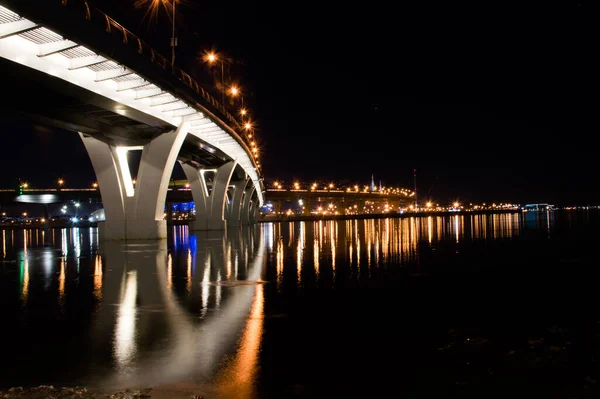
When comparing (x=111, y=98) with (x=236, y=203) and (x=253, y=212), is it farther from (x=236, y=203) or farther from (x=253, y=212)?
(x=253, y=212)

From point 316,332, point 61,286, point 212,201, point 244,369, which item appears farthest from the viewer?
point 212,201

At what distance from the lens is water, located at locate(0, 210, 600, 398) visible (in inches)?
201

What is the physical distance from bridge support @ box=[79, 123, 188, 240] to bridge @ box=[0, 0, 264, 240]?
63mm

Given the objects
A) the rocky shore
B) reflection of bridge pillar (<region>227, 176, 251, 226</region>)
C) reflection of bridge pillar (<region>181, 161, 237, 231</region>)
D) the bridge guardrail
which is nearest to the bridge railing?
the bridge guardrail

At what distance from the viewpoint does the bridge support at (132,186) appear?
31578mm

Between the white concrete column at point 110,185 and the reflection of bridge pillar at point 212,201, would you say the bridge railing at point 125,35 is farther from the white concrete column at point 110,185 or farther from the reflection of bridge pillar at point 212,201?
the reflection of bridge pillar at point 212,201

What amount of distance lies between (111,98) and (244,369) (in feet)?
65.1

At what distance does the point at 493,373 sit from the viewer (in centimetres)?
522

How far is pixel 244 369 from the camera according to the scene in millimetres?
5473

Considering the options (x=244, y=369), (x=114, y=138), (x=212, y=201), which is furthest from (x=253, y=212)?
(x=244, y=369)

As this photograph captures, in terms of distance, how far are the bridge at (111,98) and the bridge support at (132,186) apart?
0.06 metres

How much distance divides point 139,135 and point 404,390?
28830mm

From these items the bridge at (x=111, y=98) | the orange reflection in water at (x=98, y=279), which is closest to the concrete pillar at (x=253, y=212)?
the bridge at (x=111, y=98)

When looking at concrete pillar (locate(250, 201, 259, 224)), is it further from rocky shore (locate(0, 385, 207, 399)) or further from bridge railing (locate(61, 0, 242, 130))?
rocky shore (locate(0, 385, 207, 399))
